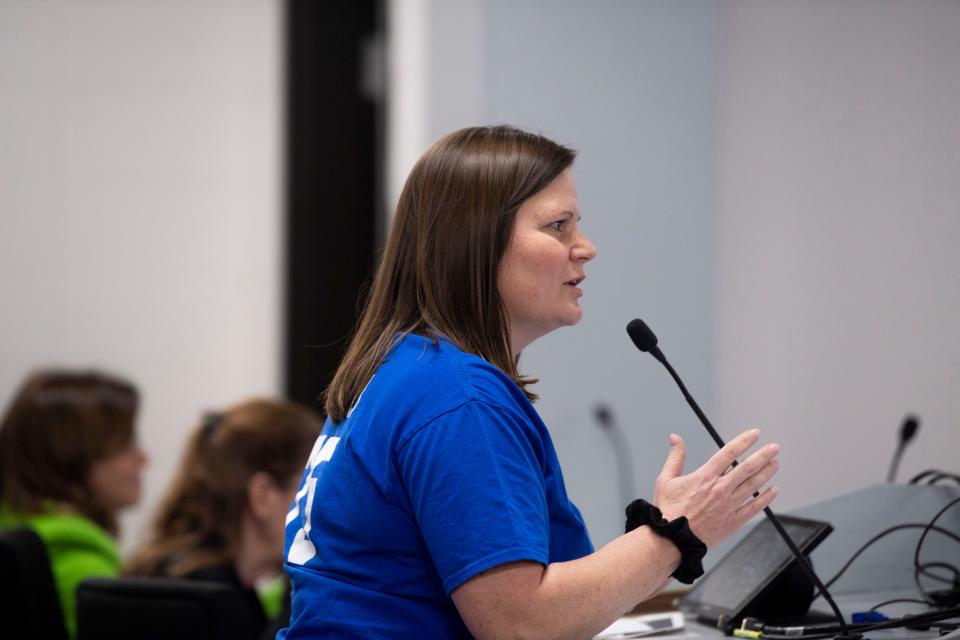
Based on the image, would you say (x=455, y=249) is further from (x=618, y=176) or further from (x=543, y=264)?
(x=618, y=176)

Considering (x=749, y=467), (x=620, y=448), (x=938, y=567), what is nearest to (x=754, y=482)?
(x=749, y=467)

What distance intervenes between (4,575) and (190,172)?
2248 millimetres

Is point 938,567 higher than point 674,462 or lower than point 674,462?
lower

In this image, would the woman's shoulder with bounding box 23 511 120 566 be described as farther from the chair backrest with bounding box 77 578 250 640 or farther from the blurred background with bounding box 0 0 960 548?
the blurred background with bounding box 0 0 960 548

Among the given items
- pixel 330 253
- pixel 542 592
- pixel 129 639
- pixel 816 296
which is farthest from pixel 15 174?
pixel 542 592

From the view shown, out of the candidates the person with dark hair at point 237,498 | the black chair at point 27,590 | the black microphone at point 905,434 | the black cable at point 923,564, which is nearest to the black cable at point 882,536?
the black cable at point 923,564

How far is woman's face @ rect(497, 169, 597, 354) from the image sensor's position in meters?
1.38

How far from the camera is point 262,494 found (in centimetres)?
248

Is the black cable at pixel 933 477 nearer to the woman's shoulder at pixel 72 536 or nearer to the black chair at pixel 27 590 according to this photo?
the black chair at pixel 27 590

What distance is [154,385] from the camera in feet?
13.4

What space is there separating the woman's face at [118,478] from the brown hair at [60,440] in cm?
2

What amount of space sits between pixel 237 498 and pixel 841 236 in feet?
4.62

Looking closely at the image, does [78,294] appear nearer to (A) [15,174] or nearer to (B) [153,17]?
(A) [15,174]

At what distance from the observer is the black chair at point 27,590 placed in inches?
84.7
